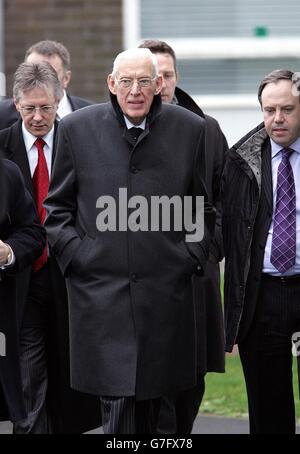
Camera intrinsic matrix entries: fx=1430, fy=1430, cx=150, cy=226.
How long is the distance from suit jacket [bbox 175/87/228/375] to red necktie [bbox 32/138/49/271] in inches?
32.2

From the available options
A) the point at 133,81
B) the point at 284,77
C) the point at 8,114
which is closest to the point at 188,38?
the point at 8,114

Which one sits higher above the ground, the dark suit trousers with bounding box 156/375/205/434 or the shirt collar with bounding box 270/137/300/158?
the shirt collar with bounding box 270/137/300/158

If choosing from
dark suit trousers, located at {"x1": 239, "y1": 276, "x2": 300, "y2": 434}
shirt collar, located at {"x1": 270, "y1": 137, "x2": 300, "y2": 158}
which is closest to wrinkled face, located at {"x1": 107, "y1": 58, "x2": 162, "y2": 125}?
shirt collar, located at {"x1": 270, "y1": 137, "x2": 300, "y2": 158}

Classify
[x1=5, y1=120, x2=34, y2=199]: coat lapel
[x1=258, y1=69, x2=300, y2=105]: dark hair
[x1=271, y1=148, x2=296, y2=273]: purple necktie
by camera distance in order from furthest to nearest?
[x1=5, y1=120, x2=34, y2=199]: coat lapel
[x1=258, y1=69, x2=300, y2=105]: dark hair
[x1=271, y1=148, x2=296, y2=273]: purple necktie

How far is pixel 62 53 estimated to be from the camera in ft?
28.5

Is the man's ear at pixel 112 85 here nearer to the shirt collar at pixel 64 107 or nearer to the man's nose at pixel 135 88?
the man's nose at pixel 135 88

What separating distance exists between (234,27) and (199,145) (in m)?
6.69

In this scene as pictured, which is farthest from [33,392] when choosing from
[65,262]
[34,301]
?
[65,262]

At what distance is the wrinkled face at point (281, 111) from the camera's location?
22.3 ft

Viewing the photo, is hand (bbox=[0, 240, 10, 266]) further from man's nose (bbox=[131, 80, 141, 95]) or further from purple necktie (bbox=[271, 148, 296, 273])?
purple necktie (bbox=[271, 148, 296, 273])

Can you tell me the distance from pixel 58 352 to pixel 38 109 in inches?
50.0

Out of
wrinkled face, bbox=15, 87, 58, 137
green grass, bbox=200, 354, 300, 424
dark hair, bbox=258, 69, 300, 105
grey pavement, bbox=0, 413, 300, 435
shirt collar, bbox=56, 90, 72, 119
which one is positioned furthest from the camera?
green grass, bbox=200, 354, 300, 424

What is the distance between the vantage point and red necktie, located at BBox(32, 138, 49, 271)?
7.37 m

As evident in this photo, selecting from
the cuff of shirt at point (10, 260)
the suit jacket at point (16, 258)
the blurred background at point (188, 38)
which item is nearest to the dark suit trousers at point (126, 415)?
the suit jacket at point (16, 258)
